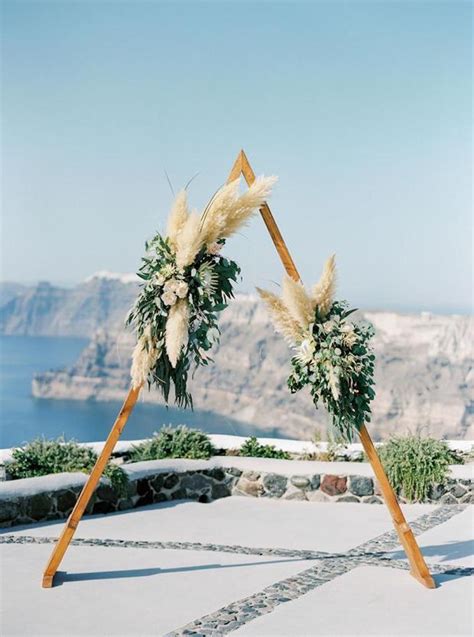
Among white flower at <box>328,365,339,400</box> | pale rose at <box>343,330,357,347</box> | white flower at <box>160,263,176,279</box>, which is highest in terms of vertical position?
white flower at <box>160,263,176,279</box>

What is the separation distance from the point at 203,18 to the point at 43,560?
25.5 meters

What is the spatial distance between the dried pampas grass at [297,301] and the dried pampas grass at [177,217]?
73 cm

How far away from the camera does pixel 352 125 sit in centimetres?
3850

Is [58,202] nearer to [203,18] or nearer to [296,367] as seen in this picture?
[203,18]

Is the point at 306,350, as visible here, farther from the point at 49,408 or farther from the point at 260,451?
the point at 49,408

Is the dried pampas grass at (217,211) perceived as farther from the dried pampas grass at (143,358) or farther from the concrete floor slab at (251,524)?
the concrete floor slab at (251,524)

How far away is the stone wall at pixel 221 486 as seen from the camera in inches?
354

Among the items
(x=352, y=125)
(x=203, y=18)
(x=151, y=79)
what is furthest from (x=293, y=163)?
(x=203, y=18)

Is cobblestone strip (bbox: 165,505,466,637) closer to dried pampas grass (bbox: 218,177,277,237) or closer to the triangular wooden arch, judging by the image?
the triangular wooden arch

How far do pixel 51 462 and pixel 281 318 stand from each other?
3876mm

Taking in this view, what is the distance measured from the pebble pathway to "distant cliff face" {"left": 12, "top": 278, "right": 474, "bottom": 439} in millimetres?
22743

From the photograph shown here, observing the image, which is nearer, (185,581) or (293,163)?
(185,581)

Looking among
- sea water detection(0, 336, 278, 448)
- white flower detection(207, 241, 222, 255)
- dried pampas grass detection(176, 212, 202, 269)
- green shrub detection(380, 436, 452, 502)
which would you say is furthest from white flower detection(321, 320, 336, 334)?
sea water detection(0, 336, 278, 448)

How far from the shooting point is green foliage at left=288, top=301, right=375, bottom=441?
6.05 meters
